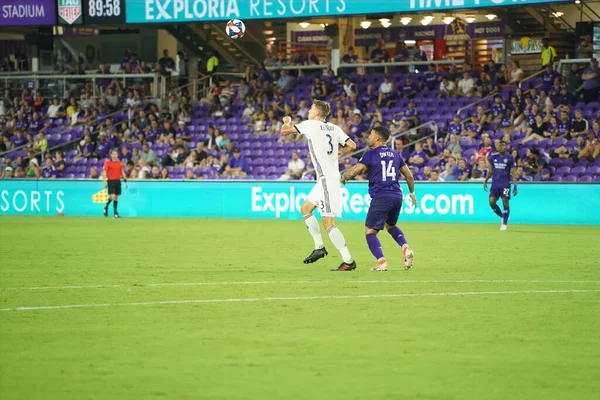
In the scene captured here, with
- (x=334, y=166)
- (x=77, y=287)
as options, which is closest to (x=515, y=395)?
(x=77, y=287)

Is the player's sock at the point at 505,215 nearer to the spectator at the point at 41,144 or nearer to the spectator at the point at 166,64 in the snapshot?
the spectator at the point at 41,144

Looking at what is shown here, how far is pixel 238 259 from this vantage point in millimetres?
16531

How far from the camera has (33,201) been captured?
33.8 metres

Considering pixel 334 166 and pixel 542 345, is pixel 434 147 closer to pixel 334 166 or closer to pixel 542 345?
pixel 334 166

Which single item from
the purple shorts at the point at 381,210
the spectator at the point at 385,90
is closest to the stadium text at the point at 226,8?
the spectator at the point at 385,90

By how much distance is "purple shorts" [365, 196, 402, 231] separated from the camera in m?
14.1

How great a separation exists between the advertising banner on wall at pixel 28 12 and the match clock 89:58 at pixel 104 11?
1.36 meters

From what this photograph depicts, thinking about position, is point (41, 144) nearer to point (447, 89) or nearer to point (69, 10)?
point (69, 10)

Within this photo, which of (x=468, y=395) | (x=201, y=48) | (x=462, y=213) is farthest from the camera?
(x=201, y=48)

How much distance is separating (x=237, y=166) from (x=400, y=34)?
14345mm

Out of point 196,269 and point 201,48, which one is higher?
point 201,48

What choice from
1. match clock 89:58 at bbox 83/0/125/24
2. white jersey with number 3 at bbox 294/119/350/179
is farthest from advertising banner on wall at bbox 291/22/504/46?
white jersey with number 3 at bbox 294/119/350/179

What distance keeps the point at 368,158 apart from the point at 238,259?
334 centimetres

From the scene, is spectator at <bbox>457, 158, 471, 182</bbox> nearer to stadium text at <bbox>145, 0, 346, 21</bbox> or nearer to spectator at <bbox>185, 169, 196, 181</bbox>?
stadium text at <bbox>145, 0, 346, 21</bbox>
